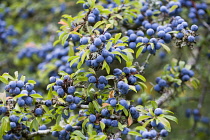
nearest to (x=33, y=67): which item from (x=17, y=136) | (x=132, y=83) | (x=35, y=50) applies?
(x=35, y=50)

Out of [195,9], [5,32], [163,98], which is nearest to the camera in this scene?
[163,98]

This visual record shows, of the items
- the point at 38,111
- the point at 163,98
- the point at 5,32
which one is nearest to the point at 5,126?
the point at 38,111

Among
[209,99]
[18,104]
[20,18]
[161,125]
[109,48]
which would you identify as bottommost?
[209,99]

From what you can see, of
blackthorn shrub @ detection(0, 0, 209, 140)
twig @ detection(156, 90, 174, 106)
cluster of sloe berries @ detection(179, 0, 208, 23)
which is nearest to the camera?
blackthorn shrub @ detection(0, 0, 209, 140)

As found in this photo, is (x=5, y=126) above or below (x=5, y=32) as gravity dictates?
below

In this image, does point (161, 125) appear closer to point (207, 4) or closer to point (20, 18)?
point (207, 4)

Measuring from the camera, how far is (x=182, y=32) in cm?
209

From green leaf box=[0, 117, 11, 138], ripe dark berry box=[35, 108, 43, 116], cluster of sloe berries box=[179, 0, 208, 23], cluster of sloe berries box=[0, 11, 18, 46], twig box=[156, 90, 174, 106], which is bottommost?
twig box=[156, 90, 174, 106]

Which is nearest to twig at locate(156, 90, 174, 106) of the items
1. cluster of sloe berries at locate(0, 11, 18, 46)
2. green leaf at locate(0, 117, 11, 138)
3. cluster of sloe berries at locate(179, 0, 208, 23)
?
cluster of sloe berries at locate(179, 0, 208, 23)

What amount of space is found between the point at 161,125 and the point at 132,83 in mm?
316

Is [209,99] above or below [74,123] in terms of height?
below

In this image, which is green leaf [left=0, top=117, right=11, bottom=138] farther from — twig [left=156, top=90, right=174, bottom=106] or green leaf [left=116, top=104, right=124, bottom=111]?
twig [left=156, top=90, right=174, bottom=106]

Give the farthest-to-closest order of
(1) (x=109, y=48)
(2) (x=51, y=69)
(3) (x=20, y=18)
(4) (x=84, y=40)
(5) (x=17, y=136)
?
(3) (x=20, y=18), (2) (x=51, y=69), (5) (x=17, y=136), (4) (x=84, y=40), (1) (x=109, y=48)

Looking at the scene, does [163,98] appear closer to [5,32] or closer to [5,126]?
[5,126]
